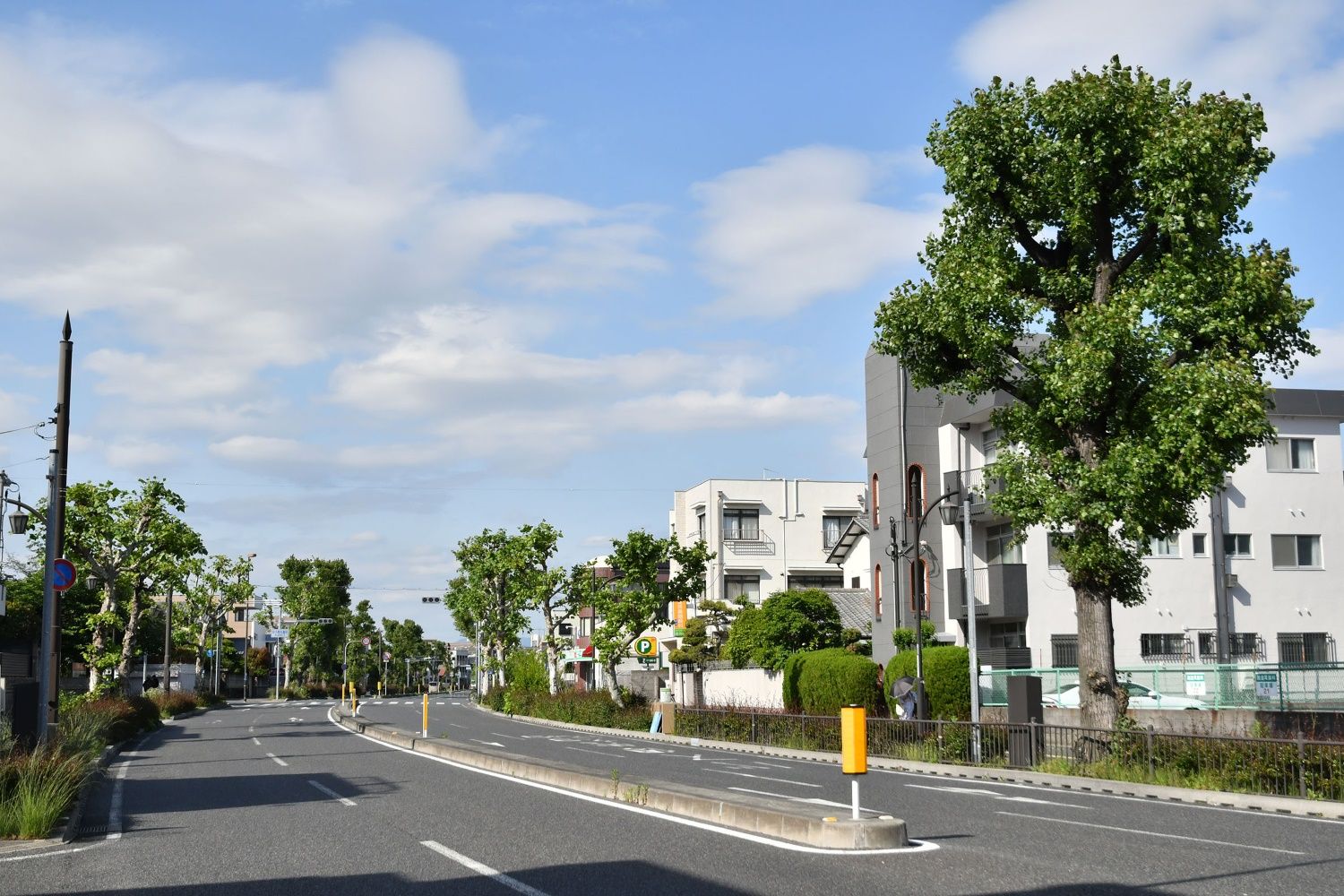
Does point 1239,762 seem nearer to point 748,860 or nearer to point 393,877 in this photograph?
point 748,860

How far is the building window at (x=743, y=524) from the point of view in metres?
70.2

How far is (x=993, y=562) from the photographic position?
138 ft

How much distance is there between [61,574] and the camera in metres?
24.3

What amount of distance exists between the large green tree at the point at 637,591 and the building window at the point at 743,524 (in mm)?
18124

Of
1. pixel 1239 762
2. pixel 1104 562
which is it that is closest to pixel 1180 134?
pixel 1104 562

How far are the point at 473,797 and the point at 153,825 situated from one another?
4304 millimetres

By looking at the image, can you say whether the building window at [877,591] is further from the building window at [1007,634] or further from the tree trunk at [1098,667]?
the tree trunk at [1098,667]

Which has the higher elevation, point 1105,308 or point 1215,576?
point 1105,308

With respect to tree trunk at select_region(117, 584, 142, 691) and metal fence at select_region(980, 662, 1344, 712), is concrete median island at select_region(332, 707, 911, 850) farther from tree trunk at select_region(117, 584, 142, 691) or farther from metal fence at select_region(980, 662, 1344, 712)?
tree trunk at select_region(117, 584, 142, 691)

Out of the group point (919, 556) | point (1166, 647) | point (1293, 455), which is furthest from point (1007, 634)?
point (1293, 455)

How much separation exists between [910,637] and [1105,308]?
66.9ft

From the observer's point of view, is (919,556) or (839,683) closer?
(839,683)

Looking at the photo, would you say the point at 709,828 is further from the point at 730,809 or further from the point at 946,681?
the point at 946,681

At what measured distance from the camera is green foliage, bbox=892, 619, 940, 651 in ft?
131
